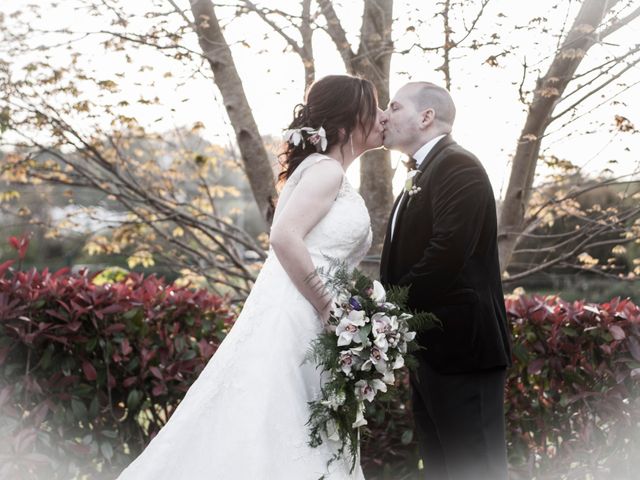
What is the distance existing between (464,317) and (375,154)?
8.28 ft

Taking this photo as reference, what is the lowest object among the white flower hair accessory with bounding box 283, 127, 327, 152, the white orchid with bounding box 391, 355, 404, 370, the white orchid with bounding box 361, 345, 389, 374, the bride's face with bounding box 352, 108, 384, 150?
the white orchid with bounding box 391, 355, 404, 370

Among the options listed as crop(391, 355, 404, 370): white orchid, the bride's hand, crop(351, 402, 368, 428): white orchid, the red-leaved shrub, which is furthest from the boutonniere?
the red-leaved shrub

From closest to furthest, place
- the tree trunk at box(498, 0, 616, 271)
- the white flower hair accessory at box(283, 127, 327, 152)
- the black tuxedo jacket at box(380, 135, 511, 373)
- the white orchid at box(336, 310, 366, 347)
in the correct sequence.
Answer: the white orchid at box(336, 310, 366, 347) < the black tuxedo jacket at box(380, 135, 511, 373) < the white flower hair accessory at box(283, 127, 327, 152) < the tree trunk at box(498, 0, 616, 271)

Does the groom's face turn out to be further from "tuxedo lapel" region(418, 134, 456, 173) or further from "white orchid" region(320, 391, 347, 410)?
"white orchid" region(320, 391, 347, 410)

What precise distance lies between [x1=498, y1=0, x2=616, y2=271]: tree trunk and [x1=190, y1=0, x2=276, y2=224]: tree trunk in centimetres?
170

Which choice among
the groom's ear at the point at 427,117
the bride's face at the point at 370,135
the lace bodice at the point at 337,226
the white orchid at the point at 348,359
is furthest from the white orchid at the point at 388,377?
the groom's ear at the point at 427,117

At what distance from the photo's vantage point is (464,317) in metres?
3.16

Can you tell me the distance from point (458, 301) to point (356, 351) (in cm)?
55

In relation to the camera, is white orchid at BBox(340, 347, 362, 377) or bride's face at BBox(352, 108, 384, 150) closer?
white orchid at BBox(340, 347, 362, 377)

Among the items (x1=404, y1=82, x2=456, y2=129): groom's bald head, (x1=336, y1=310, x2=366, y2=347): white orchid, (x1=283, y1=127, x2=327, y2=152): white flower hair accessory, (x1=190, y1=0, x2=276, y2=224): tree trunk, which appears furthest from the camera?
(x1=190, y1=0, x2=276, y2=224): tree trunk

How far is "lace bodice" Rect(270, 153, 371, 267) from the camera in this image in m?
3.17

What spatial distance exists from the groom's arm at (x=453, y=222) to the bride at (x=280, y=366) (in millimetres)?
309

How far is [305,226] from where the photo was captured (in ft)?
10.1

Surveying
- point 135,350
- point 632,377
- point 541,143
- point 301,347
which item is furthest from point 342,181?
point 541,143
